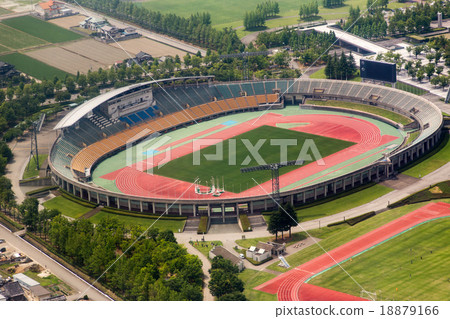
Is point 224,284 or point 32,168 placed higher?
point 224,284

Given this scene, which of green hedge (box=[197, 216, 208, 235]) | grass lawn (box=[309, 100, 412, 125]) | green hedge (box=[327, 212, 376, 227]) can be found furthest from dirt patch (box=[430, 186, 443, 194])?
green hedge (box=[197, 216, 208, 235])

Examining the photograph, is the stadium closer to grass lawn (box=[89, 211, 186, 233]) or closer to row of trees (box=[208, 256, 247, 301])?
grass lawn (box=[89, 211, 186, 233])

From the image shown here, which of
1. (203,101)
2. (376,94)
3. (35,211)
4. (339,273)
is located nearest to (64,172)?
(35,211)

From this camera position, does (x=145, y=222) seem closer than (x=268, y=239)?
No

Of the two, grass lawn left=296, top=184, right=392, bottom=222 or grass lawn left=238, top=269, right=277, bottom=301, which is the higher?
grass lawn left=296, top=184, right=392, bottom=222

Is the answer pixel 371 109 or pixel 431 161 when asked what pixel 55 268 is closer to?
pixel 431 161

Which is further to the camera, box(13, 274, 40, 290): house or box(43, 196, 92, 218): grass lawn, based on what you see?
box(43, 196, 92, 218): grass lawn

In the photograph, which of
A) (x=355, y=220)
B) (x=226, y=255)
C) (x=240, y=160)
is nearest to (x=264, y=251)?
(x=226, y=255)
